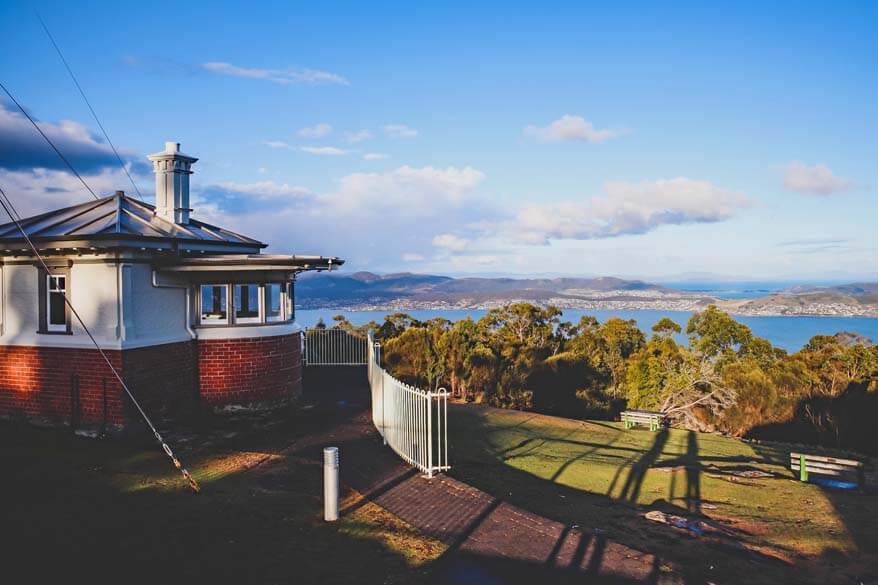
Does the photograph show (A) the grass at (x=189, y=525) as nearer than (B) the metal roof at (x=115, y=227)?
Yes

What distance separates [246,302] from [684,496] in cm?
917

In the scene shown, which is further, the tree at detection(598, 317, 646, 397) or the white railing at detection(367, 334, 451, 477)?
the tree at detection(598, 317, 646, 397)

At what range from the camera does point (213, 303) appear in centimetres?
1316

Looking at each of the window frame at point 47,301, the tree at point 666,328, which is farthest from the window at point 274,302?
the tree at point 666,328

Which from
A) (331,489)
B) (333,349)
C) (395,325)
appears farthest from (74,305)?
(395,325)

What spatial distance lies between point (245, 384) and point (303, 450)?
11.1 feet

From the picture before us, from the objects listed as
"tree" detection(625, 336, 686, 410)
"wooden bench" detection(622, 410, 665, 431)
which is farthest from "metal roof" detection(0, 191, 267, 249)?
"tree" detection(625, 336, 686, 410)

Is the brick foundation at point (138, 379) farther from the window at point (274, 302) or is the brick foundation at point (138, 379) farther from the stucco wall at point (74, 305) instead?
the window at point (274, 302)

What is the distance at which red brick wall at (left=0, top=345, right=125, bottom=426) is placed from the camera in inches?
432

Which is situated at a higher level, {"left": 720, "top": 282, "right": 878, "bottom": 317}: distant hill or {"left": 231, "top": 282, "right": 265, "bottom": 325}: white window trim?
{"left": 231, "top": 282, "right": 265, "bottom": 325}: white window trim

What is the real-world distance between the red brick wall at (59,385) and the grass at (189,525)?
112 centimetres

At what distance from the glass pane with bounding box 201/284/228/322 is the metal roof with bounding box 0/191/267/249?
995 millimetres

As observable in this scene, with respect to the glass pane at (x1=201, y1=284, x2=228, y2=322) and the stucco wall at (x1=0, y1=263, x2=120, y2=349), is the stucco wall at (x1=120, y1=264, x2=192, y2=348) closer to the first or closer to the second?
the stucco wall at (x1=0, y1=263, x2=120, y2=349)

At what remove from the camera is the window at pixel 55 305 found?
11531mm
